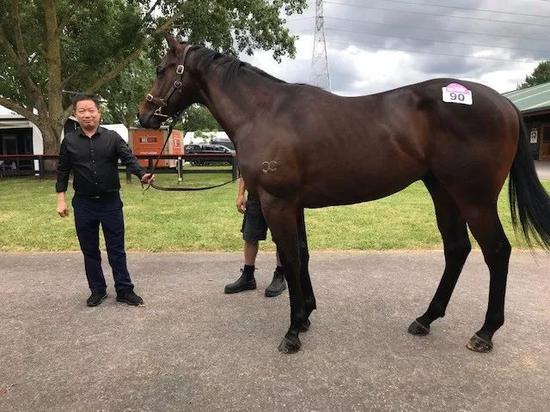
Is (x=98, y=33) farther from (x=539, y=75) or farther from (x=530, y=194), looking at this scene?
(x=539, y=75)

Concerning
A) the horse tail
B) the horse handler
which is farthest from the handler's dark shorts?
the horse tail

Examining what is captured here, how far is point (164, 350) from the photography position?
3100 millimetres

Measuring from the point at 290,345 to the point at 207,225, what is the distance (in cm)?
455

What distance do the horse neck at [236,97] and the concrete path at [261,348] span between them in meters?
1.59

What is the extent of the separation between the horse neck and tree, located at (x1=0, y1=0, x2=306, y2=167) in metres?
13.5

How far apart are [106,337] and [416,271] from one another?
3.24 metres

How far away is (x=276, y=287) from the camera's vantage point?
4.30 m

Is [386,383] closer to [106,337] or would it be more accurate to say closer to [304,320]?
[304,320]

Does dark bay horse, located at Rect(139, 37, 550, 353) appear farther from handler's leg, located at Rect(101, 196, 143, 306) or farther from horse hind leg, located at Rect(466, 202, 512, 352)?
handler's leg, located at Rect(101, 196, 143, 306)

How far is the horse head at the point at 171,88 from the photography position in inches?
134

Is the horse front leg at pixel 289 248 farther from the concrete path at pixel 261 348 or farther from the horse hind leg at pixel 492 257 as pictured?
the horse hind leg at pixel 492 257

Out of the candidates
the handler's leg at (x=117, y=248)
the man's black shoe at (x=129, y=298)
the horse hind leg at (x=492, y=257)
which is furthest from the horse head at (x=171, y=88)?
the horse hind leg at (x=492, y=257)

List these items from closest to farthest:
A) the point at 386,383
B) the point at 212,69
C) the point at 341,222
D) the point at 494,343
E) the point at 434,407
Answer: the point at 434,407 → the point at 386,383 → the point at 494,343 → the point at 212,69 → the point at 341,222

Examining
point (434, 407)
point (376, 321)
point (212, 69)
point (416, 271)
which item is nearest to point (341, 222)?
point (416, 271)
